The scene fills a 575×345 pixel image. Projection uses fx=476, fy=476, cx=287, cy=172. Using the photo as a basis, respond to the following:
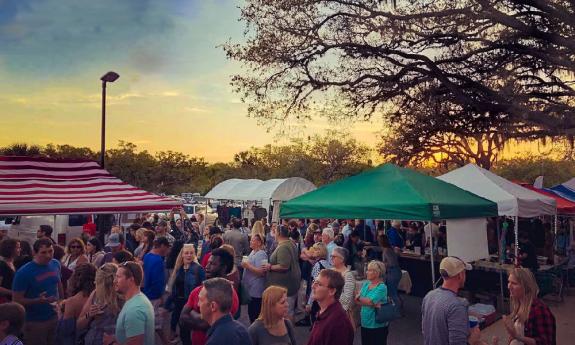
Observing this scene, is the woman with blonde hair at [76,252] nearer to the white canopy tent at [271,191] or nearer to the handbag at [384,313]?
the handbag at [384,313]

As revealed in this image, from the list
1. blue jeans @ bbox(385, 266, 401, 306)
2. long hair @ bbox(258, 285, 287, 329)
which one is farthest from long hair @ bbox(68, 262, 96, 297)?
blue jeans @ bbox(385, 266, 401, 306)

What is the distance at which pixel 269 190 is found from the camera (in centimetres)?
2314

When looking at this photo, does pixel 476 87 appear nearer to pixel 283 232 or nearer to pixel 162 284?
pixel 283 232

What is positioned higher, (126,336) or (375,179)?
(375,179)

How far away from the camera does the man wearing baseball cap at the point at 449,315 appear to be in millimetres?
4047

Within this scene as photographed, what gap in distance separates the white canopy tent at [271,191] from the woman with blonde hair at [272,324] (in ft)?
57.0

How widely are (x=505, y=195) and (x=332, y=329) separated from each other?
8359 mm

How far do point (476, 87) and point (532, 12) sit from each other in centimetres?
196

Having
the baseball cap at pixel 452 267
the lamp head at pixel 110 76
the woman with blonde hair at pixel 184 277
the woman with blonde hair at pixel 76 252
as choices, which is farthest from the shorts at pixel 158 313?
the lamp head at pixel 110 76

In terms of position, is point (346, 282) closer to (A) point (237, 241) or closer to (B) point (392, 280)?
(B) point (392, 280)

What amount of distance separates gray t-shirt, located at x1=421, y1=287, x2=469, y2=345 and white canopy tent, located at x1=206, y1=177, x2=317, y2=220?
16764 mm

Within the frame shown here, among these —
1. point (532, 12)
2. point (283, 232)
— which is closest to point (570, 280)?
point (532, 12)

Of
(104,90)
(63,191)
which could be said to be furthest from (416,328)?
(104,90)

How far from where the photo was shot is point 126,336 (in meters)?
3.70
